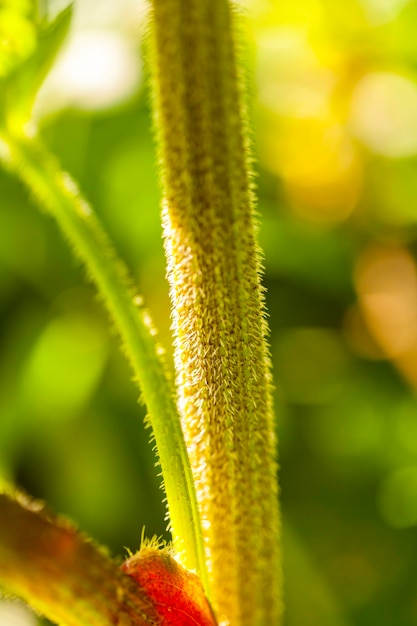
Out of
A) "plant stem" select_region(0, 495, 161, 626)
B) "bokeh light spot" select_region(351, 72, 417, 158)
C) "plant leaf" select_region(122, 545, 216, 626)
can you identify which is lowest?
"plant stem" select_region(0, 495, 161, 626)

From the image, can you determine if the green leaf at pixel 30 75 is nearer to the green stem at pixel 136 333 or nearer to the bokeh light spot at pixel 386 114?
the green stem at pixel 136 333

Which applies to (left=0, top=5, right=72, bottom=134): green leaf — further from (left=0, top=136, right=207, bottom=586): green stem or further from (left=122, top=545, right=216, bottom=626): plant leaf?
(left=122, top=545, right=216, bottom=626): plant leaf

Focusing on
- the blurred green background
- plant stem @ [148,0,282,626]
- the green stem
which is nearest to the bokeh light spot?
the blurred green background

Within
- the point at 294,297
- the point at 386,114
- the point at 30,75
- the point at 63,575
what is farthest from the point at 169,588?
the point at 386,114

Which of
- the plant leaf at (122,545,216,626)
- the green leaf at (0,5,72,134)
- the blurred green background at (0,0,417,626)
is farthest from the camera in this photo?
the blurred green background at (0,0,417,626)

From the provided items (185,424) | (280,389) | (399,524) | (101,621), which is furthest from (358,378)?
(101,621)

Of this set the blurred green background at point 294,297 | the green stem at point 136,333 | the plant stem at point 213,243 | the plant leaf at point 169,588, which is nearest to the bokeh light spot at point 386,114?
the blurred green background at point 294,297

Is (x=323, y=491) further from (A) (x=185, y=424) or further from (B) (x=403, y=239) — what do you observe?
(A) (x=185, y=424)
